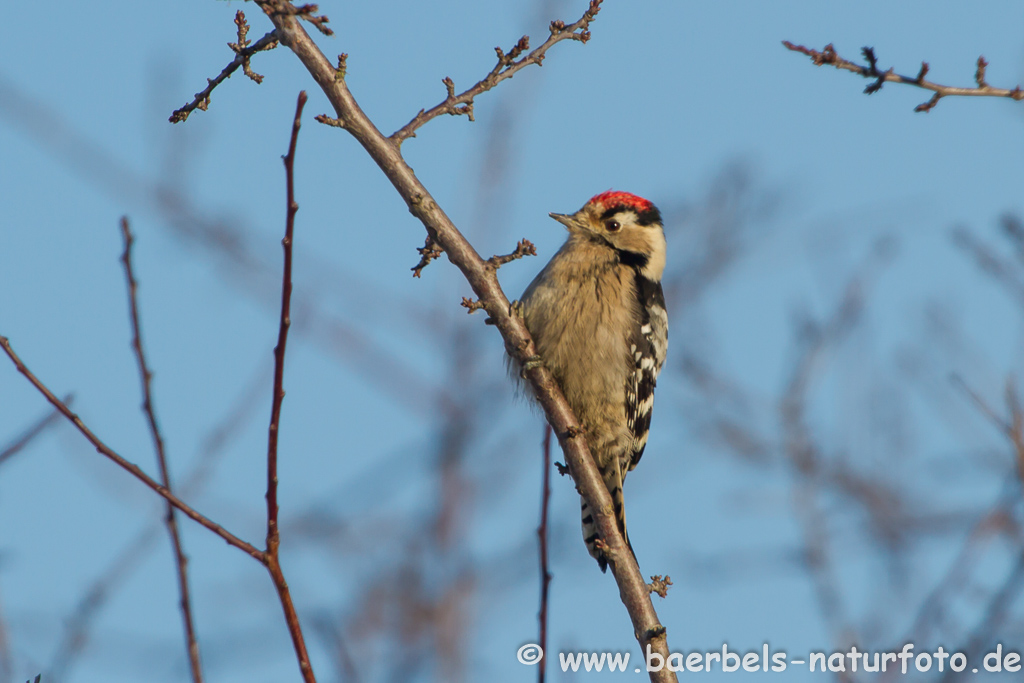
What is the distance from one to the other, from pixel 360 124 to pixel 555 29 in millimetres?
812

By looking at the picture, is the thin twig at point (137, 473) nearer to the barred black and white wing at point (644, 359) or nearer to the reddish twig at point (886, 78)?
the reddish twig at point (886, 78)

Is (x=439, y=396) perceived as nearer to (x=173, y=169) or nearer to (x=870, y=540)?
(x=173, y=169)

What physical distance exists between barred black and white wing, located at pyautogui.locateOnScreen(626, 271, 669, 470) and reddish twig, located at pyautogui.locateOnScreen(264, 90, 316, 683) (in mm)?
2885

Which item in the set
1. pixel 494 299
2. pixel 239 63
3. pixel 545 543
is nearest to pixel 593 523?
pixel 494 299

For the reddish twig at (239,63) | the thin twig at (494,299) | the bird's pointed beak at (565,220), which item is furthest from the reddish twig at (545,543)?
the bird's pointed beak at (565,220)

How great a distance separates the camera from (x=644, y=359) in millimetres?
4949

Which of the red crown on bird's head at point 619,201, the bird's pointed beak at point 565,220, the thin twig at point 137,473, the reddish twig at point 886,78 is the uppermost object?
the red crown on bird's head at point 619,201

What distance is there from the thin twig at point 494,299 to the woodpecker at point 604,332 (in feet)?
2.11

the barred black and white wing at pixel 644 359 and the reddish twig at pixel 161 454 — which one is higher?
the barred black and white wing at pixel 644 359

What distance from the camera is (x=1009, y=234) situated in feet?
12.7

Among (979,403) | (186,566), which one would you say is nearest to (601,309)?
(979,403)

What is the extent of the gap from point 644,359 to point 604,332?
0.35 metres

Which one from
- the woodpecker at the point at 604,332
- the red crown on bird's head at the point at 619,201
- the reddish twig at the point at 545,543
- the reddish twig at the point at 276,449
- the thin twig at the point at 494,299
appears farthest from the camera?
the red crown on bird's head at the point at 619,201

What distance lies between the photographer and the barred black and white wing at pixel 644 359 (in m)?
4.89
